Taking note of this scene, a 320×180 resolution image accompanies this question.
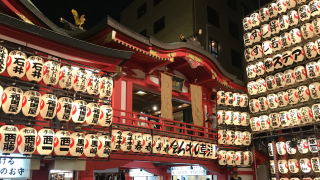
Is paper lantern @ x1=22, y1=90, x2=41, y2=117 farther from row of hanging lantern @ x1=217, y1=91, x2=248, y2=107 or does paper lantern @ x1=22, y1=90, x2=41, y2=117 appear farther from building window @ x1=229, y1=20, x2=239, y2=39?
building window @ x1=229, y1=20, x2=239, y2=39

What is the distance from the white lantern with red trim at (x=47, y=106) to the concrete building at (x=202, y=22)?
13123 mm

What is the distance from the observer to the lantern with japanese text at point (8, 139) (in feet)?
22.1

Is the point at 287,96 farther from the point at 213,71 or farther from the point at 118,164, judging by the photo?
the point at 118,164

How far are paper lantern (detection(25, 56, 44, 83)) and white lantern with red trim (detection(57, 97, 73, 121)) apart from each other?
3.19 ft

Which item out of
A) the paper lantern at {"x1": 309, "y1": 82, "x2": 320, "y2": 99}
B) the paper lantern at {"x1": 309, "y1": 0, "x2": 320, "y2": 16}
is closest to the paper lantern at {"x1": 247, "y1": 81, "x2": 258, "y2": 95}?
the paper lantern at {"x1": 309, "y1": 82, "x2": 320, "y2": 99}

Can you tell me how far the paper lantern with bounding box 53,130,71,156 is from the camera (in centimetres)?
786

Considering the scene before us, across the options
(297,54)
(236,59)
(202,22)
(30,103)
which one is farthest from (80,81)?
(236,59)

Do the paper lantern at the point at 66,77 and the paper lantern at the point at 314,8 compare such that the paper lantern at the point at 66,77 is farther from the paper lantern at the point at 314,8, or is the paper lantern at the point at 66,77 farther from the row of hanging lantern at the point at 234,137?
the paper lantern at the point at 314,8

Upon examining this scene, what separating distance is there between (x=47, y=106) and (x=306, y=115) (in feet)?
36.1

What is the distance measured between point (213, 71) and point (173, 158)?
5480mm

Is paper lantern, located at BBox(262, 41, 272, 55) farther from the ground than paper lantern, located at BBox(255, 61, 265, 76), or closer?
farther from the ground

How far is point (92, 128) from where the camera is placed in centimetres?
884

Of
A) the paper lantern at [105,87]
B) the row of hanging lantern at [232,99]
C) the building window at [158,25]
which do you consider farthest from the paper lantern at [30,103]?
the building window at [158,25]

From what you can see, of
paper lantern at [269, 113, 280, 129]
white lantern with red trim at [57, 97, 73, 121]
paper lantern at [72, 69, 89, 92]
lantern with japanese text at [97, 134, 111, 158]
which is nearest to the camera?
white lantern with red trim at [57, 97, 73, 121]
